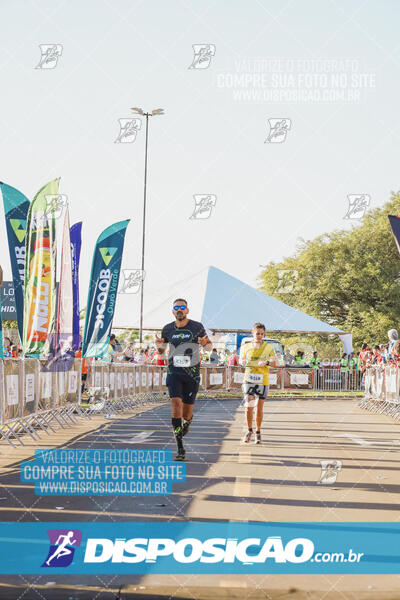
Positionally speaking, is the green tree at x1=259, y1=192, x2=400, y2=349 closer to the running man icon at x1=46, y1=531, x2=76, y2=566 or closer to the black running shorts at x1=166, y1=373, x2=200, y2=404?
the black running shorts at x1=166, y1=373, x2=200, y2=404

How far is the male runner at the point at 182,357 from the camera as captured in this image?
11109 millimetres

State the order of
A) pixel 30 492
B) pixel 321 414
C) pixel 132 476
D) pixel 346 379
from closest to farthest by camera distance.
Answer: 1. pixel 30 492
2. pixel 132 476
3. pixel 321 414
4. pixel 346 379

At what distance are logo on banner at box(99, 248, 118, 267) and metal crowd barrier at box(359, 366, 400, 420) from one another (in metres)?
7.70

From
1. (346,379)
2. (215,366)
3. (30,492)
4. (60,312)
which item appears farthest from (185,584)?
(346,379)

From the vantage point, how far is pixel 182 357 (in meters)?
11.1

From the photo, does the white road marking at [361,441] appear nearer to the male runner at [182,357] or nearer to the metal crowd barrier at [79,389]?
the male runner at [182,357]

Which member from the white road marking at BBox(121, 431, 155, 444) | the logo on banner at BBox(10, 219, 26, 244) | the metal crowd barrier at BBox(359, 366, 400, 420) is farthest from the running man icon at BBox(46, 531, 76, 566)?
the metal crowd barrier at BBox(359, 366, 400, 420)

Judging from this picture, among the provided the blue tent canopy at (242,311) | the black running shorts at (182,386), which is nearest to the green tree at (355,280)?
the blue tent canopy at (242,311)

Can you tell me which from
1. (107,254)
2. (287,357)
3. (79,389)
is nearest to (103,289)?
(107,254)

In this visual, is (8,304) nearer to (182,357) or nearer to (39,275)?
(39,275)

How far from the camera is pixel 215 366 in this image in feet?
115

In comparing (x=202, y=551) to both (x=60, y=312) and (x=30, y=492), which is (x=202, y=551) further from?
(x=60, y=312)

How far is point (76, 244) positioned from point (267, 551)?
18637 millimetres

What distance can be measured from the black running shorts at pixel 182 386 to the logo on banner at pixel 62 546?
5.01m
